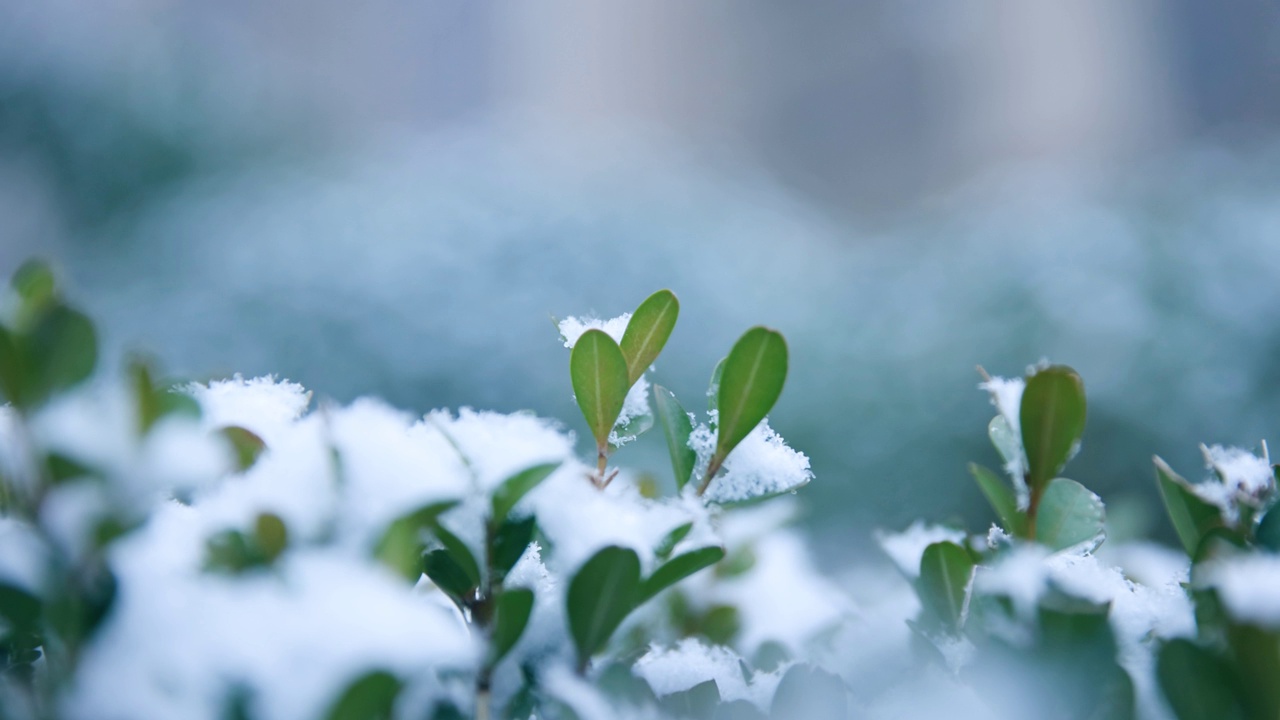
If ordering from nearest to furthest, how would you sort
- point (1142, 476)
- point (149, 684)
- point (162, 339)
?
point (149, 684) < point (1142, 476) < point (162, 339)

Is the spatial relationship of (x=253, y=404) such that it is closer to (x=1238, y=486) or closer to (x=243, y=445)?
(x=243, y=445)

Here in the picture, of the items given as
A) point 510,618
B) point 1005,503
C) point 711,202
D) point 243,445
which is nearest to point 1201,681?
point 1005,503

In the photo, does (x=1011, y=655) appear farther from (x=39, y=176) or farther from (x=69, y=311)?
(x=39, y=176)

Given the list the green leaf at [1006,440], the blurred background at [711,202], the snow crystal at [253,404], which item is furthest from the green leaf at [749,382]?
the blurred background at [711,202]

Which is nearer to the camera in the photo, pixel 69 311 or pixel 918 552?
pixel 69 311

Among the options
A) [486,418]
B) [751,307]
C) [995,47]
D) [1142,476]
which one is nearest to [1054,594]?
[486,418]

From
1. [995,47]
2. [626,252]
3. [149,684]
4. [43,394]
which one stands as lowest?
[149,684]

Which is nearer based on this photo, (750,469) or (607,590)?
(607,590)
